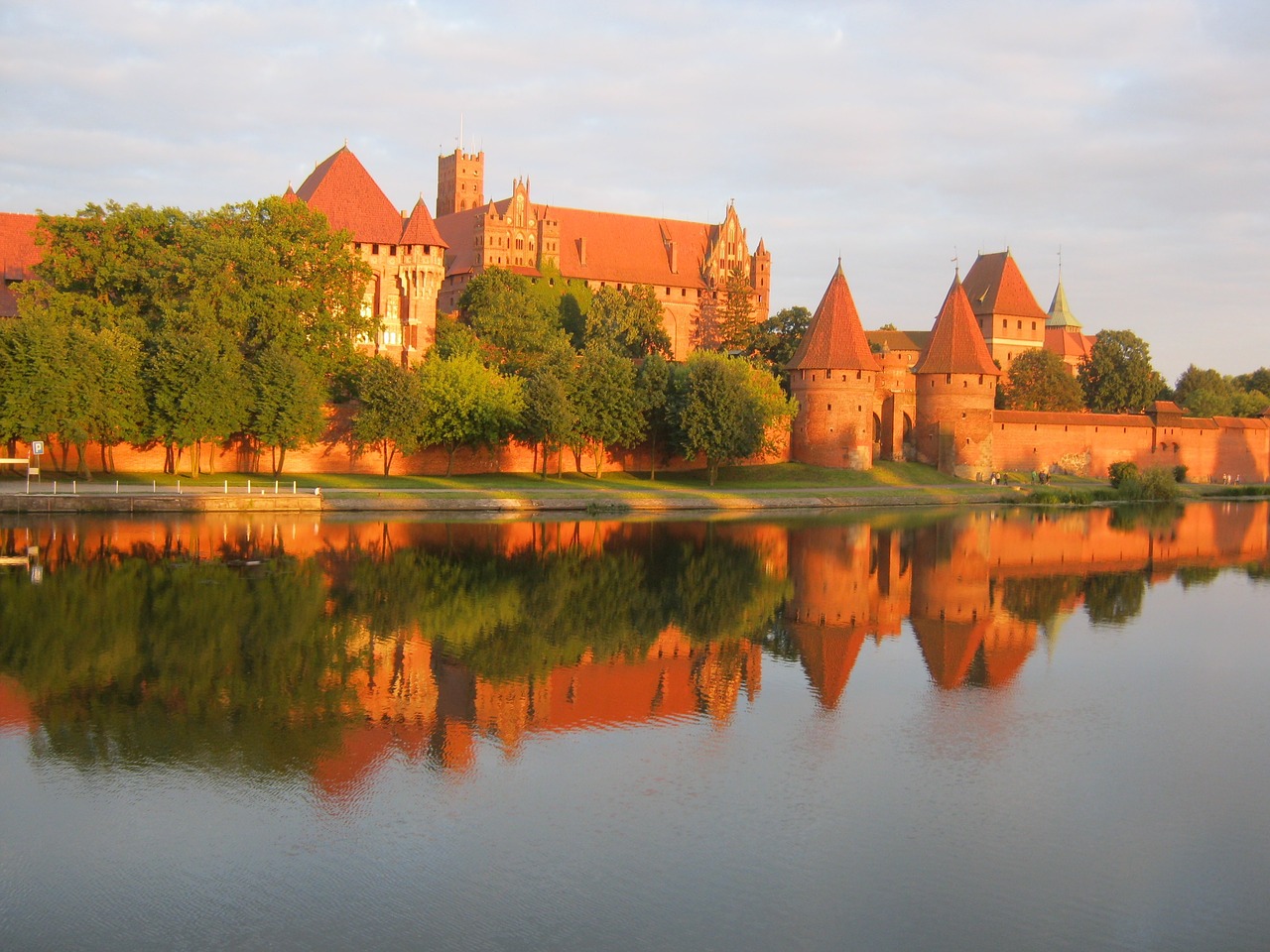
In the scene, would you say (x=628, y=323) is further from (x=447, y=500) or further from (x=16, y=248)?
(x=16, y=248)

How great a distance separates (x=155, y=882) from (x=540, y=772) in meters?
3.25

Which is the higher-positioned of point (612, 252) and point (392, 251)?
point (612, 252)

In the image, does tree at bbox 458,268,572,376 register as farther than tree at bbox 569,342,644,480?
Yes

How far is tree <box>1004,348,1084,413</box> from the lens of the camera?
56.6m

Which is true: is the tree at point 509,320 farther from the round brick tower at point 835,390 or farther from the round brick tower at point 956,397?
the round brick tower at point 956,397

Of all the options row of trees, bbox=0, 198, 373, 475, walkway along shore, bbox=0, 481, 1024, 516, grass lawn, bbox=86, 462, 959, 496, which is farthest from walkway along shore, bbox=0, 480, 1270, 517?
row of trees, bbox=0, 198, 373, 475

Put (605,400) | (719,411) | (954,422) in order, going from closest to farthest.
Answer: (719,411)
(605,400)
(954,422)

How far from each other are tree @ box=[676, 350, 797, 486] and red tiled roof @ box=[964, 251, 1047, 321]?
28.6m

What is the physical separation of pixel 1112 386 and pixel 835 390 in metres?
21.9

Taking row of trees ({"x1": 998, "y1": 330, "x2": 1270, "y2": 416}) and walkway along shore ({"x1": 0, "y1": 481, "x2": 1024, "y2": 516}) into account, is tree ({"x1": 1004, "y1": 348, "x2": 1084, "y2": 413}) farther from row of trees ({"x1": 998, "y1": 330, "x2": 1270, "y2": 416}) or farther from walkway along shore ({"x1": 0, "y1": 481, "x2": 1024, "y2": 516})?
walkway along shore ({"x1": 0, "y1": 481, "x2": 1024, "y2": 516})

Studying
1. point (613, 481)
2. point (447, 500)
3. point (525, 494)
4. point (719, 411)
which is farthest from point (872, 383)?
point (447, 500)

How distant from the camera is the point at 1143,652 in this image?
52.9ft

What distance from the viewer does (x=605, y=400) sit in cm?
4259

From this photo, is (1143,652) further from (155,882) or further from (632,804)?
(155,882)
